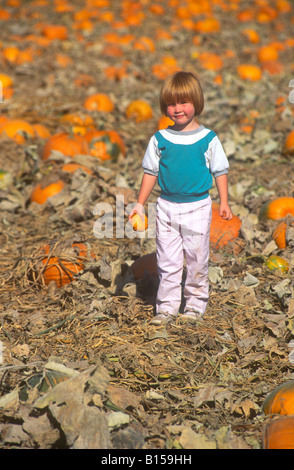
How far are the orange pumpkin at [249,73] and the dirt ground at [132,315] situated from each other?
120 cm

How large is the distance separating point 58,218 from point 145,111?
11.5 ft

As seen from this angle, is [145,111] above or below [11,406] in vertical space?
above

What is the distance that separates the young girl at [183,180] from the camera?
364 centimetres

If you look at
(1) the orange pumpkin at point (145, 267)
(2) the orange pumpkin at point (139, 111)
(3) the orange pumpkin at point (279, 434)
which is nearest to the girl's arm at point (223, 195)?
(1) the orange pumpkin at point (145, 267)

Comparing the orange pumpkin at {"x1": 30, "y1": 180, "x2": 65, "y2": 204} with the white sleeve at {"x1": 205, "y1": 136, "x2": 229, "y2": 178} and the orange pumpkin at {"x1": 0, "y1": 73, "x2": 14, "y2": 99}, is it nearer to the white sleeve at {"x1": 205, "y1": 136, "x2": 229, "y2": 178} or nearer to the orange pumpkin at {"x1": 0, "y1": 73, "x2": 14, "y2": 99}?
the white sleeve at {"x1": 205, "y1": 136, "x2": 229, "y2": 178}

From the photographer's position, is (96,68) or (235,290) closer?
(235,290)

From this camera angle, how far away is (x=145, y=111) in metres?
8.73

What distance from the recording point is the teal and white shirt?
372 centimetres

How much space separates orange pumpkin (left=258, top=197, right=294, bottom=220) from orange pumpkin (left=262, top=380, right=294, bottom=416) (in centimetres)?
243

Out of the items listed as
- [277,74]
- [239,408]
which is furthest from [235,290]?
[277,74]

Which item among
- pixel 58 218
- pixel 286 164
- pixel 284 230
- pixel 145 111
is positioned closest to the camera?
pixel 284 230

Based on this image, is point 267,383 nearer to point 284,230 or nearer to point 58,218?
point 284,230
